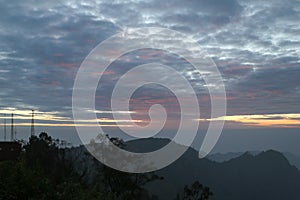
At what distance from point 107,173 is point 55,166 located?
452 centimetres

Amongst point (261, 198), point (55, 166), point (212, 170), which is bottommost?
point (261, 198)

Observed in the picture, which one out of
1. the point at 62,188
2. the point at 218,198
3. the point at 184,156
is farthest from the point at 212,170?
the point at 62,188

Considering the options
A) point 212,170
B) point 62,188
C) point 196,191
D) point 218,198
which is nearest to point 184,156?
point 212,170

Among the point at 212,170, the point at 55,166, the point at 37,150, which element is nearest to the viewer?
the point at 55,166

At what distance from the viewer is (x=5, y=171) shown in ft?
42.2

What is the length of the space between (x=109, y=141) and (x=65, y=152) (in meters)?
4.26

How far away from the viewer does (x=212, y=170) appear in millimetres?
198875

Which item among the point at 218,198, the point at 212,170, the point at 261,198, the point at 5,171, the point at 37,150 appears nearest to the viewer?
the point at 5,171

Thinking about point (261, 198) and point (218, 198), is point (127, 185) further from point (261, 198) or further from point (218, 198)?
point (261, 198)

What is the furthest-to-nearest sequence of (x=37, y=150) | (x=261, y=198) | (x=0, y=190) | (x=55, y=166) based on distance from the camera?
(x=261, y=198), (x=37, y=150), (x=55, y=166), (x=0, y=190)

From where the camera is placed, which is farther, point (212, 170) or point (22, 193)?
point (212, 170)

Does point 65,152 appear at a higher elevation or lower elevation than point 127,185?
higher

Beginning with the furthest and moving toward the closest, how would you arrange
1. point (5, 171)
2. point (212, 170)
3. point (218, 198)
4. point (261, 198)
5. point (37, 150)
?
point (212, 170), point (261, 198), point (218, 198), point (37, 150), point (5, 171)

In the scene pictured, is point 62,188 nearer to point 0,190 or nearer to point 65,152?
point 0,190
